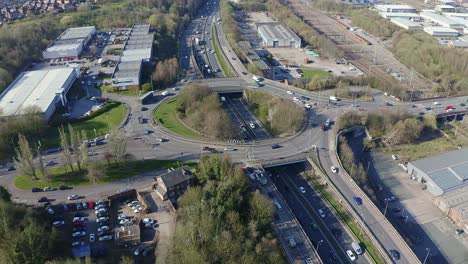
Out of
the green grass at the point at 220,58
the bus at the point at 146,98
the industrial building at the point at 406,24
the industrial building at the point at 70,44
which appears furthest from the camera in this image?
the industrial building at the point at 406,24

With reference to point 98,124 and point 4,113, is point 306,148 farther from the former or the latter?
point 4,113

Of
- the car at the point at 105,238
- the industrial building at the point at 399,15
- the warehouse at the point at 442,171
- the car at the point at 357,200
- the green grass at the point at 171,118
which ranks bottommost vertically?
the warehouse at the point at 442,171

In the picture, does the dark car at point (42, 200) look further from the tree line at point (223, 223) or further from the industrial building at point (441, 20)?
the industrial building at point (441, 20)

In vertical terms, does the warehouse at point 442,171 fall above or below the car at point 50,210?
below

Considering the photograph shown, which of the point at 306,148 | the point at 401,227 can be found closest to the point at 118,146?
the point at 306,148

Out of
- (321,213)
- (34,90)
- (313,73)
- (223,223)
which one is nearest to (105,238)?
(223,223)

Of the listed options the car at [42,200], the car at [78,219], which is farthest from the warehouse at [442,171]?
the car at [42,200]

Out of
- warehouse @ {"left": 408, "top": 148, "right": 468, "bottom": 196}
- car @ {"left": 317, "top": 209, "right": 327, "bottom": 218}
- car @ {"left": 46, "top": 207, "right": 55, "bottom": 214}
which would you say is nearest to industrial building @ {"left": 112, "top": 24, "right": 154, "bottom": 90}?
car @ {"left": 46, "top": 207, "right": 55, "bottom": 214}

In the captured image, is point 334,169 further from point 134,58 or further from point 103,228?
point 134,58
